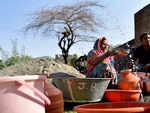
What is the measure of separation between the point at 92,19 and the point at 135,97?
7384 mm

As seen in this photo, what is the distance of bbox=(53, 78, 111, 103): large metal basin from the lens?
245 cm

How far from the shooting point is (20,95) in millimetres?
979

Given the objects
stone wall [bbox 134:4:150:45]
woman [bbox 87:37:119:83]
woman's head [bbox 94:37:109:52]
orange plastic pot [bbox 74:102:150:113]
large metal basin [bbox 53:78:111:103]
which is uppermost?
stone wall [bbox 134:4:150:45]

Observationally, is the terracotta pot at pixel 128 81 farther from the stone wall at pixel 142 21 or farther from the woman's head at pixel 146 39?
→ the stone wall at pixel 142 21

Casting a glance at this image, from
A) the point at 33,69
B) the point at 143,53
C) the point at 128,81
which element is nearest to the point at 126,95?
the point at 128,81

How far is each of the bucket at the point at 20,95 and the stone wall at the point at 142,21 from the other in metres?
7.00

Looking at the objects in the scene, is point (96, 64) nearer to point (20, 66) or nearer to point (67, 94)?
point (67, 94)

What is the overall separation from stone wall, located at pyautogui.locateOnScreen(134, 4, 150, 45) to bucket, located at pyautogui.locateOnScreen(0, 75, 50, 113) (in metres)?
7.00

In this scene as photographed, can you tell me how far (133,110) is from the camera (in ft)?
2.65

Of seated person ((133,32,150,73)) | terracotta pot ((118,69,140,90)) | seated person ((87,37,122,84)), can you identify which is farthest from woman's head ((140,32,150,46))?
terracotta pot ((118,69,140,90))

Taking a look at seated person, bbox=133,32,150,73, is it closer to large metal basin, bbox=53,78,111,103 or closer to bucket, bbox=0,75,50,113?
large metal basin, bbox=53,78,111,103

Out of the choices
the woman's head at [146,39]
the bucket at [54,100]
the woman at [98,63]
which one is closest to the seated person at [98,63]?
the woman at [98,63]

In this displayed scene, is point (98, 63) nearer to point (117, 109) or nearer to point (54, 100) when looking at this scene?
point (54, 100)

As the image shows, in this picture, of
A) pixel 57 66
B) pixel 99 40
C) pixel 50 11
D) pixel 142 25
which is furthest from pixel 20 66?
pixel 142 25
